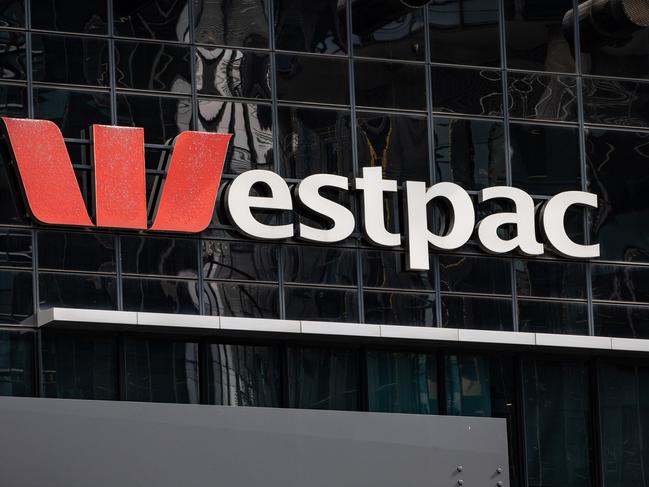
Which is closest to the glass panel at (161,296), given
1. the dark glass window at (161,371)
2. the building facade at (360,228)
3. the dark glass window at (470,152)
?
the building facade at (360,228)

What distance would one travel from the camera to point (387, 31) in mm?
32281

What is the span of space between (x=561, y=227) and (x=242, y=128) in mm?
5470

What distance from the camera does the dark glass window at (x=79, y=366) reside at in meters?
29.5

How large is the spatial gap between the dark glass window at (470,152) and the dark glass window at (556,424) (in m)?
3.09

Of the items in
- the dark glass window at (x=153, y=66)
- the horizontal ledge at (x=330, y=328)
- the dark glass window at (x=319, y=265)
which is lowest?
the horizontal ledge at (x=330, y=328)

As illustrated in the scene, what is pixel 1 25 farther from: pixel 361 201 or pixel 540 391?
pixel 540 391

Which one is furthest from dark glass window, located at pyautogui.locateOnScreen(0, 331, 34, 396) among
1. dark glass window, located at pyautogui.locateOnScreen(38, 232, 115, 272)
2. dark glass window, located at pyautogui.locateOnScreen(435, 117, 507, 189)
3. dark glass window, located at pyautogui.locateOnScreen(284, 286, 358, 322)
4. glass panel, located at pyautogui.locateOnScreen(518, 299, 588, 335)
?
glass panel, located at pyautogui.locateOnScreen(518, 299, 588, 335)

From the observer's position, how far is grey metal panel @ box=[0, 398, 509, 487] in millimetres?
28000

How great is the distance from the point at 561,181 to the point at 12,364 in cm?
959

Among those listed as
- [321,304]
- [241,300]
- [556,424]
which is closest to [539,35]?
[321,304]

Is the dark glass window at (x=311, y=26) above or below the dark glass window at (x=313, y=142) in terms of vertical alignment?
above

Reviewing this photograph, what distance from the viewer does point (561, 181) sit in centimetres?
3300

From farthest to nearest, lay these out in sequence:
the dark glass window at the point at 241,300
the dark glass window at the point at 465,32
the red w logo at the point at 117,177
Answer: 1. the dark glass window at the point at 465,32
2. the dark glass window at the point at 241,300
3. the red w logo at the point at 117,177

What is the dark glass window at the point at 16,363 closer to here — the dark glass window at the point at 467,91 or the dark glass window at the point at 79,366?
the dark glass window at the point at 79,366
